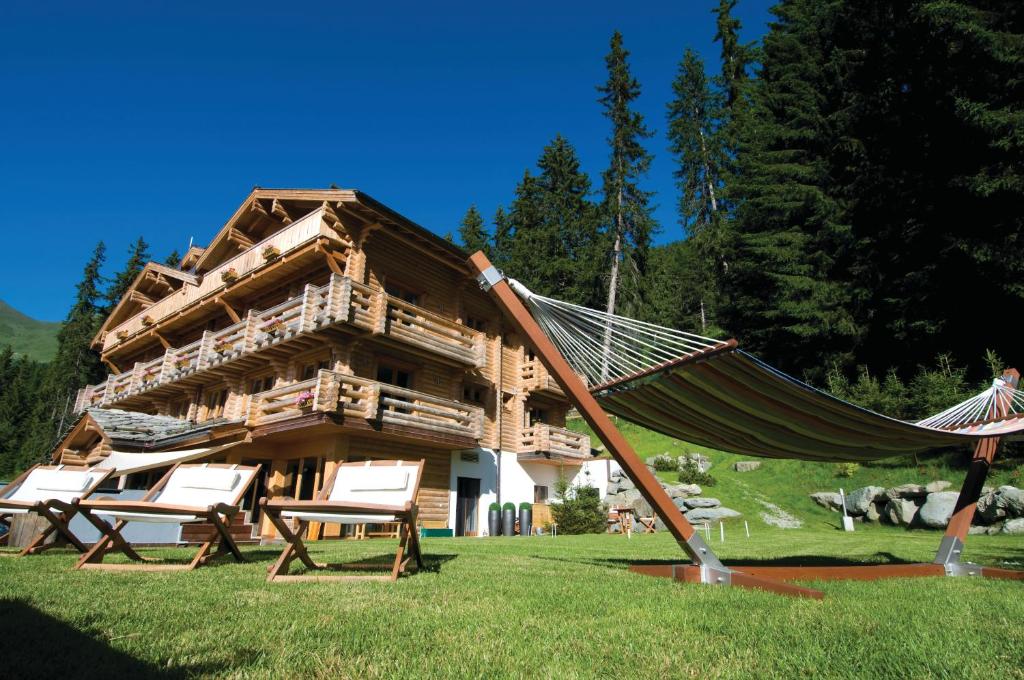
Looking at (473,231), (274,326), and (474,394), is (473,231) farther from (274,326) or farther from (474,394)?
(274,326)

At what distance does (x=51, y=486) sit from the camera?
21.9ft

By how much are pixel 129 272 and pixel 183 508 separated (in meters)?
43.3

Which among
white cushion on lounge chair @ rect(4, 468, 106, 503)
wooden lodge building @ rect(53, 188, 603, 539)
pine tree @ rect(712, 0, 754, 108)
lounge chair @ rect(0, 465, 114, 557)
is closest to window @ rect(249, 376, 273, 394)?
wooden lodge building @ rect(53, 188, 603, 539)

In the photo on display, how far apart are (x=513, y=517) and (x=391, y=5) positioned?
65.0 feet

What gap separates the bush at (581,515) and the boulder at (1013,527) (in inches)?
376

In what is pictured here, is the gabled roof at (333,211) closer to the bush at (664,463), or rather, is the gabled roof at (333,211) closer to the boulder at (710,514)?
the boulder at (710,514)

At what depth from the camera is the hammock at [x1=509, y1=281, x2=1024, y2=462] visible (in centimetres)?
425

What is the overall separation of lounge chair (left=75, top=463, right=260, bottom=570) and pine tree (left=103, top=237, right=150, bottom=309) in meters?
41.4

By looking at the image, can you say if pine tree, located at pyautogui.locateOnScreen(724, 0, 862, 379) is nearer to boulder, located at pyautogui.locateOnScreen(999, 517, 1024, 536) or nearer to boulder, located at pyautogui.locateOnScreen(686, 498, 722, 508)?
boulder, located at pyautogui.locateOnScreen(686, 498, 722, 508)

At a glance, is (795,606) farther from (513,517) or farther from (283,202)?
(283,202)

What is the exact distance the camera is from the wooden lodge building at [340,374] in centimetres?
1502

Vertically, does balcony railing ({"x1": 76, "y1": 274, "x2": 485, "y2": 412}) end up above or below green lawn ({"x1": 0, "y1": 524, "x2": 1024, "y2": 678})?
above

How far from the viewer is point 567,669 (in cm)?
195

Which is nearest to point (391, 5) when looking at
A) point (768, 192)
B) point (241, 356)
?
point (241, 356)
